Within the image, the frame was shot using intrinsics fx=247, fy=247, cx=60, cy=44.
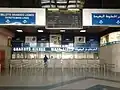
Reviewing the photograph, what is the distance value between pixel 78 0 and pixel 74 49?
53.5 ft

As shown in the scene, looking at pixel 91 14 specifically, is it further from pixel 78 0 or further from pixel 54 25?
pixel 54 25

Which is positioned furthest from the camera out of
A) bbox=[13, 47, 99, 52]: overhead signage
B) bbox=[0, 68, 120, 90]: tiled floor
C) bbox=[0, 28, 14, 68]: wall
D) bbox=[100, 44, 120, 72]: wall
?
bbox=[13, 47, 99, 52]: overhead signage

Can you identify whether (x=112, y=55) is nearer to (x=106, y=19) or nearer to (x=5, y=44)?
(x=5, y=44)

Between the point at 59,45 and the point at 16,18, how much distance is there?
627 inches

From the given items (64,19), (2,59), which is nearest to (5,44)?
(2,59)

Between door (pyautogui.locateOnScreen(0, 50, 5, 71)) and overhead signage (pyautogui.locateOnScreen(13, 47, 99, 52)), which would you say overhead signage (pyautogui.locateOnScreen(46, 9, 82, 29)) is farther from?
overhead signage (pyautogui.locateOnScreen(13, 47, 99, 52))

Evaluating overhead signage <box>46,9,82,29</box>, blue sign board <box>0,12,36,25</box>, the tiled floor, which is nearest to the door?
the tiled floor

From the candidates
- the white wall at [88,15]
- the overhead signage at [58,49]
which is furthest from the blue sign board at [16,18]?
the overhead signage at [58,49]

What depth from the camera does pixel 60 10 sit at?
34.1ft

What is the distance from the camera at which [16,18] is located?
1008 centimetres

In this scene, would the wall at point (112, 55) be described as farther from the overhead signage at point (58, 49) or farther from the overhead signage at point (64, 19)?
the overhead signage at point (64, 19)

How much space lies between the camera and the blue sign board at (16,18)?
10.0m

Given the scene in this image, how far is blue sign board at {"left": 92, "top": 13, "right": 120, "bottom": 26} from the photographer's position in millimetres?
9953

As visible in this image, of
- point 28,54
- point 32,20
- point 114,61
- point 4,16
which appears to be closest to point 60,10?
point 32,20
